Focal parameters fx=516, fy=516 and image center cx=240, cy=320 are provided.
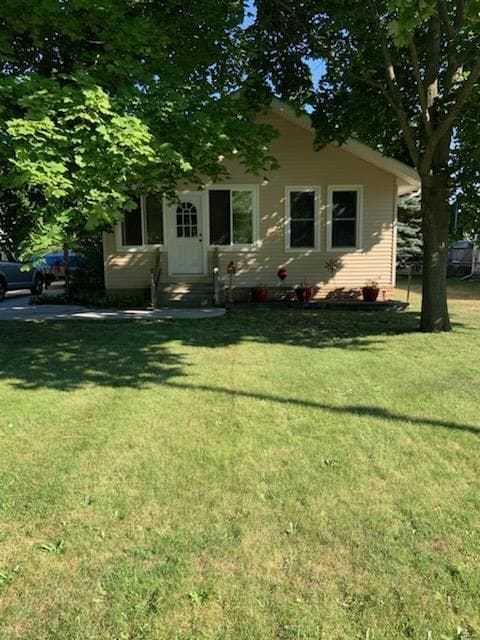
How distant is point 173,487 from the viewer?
340 cm

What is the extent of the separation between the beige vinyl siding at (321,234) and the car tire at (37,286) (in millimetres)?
6201

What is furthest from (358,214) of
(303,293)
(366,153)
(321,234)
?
(303,293)

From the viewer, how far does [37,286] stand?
18.8m

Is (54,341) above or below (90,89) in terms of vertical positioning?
below

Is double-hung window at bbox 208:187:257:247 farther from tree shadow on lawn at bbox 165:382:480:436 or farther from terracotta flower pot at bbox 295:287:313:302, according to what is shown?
tree shadow on lawn at bbox 165:382:480:436

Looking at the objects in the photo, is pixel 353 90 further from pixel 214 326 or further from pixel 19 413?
pixel 19 413

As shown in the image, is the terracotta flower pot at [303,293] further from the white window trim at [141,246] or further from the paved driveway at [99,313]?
the white window trim at [141,246]

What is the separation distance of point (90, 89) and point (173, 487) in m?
4.02

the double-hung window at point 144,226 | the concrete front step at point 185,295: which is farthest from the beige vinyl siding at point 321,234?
the concrete front step at point 185,295

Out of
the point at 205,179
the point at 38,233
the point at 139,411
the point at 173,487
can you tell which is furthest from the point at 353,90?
the point at 173,487

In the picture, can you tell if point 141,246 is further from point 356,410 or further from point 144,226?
point 356,410

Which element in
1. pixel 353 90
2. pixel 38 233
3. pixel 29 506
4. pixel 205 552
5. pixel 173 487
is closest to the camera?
pixel 205 552

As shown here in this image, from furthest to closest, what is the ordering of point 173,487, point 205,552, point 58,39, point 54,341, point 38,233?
point 54,341, point 58,39, point 38,233, point 173,487, point 205,552

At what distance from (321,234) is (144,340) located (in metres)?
6.89
